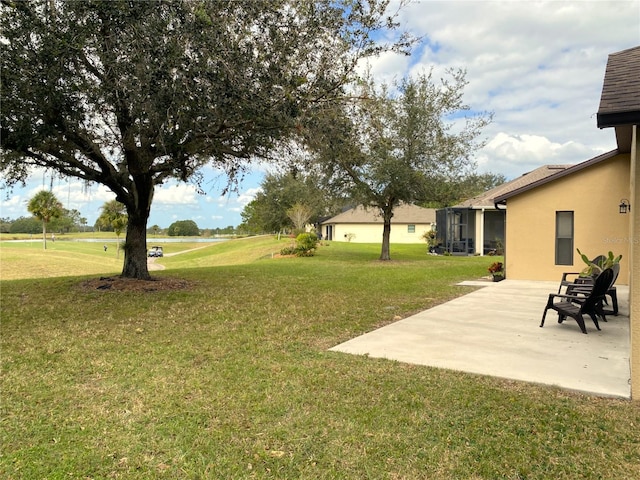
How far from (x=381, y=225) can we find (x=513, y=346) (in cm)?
4066

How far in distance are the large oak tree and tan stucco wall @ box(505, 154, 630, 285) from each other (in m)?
8.01

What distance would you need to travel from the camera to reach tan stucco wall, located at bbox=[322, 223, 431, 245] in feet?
150

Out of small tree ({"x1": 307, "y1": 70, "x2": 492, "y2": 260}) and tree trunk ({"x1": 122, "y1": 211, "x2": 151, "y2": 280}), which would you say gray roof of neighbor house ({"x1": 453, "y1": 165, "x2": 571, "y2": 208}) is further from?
tree trunk ({"x1": 122, "y1": 211, "x2": 151, "y2": 280})

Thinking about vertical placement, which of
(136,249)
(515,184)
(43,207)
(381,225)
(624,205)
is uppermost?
(515,184)

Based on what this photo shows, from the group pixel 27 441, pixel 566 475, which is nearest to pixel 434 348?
pixel 566 475

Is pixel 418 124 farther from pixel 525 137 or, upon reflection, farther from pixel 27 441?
pixel 27 441

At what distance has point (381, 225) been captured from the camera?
46.2 m

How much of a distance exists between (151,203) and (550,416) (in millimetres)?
11742

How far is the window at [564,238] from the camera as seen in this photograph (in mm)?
13562

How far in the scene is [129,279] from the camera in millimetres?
11938

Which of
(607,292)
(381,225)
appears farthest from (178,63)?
(381,225)

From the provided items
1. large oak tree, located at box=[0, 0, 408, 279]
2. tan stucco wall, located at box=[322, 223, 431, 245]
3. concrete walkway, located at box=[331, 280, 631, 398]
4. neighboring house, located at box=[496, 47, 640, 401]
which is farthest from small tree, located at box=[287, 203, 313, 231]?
concrete walkway, located at box=[331, 280, 631, 398]

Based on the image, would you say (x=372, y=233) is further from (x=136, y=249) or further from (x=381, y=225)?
(x=136, y=249)

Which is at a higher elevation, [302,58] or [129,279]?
[302,58]
